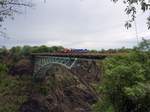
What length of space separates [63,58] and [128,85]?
115ft

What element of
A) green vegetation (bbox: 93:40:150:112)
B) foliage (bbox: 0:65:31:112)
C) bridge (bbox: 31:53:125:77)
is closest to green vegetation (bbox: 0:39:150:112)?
green vegetation (bbox: 93:40:150:112)

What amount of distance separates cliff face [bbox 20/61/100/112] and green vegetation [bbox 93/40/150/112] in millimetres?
44759

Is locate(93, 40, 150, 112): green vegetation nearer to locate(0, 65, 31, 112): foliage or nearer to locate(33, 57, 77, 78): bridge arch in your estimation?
locate(33, 57, 77, 78): bridge arch

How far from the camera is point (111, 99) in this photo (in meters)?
24.8

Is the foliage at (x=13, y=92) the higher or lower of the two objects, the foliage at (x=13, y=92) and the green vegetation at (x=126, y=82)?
the lower

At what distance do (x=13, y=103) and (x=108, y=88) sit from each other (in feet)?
187

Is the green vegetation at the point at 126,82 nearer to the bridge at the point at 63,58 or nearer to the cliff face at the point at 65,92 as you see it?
the bridge at the point at 63,58

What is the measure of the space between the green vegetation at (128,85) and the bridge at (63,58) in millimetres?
10037

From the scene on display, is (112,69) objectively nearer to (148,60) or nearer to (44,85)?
(148,60)

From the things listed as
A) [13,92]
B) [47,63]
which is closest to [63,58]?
[47,63]

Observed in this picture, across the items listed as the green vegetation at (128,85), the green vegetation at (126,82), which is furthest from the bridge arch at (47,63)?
the green vegetation at (128,85)

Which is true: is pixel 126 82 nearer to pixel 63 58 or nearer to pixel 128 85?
pixel 128 85

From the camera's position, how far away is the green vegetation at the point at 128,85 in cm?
2258

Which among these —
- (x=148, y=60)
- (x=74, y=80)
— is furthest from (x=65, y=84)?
(x=148, y=60)
